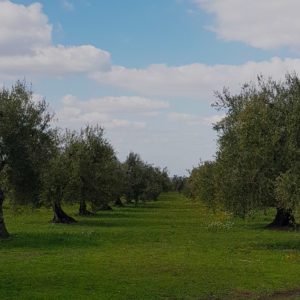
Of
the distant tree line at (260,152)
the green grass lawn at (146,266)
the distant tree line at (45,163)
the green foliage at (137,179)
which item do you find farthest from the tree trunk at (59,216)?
the green foliage at (137,179)

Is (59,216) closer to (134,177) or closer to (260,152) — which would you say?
(260,152)

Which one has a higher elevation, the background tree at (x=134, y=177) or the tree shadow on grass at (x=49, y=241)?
the background tree at (x=134, y=177)

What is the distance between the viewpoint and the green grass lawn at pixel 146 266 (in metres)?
18.7

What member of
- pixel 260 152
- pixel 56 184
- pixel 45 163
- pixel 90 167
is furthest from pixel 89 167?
pixel 260 152

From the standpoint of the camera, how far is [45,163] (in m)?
37.1

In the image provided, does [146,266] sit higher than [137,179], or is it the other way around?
[137,179]

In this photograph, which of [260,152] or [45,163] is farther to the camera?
[45,163]

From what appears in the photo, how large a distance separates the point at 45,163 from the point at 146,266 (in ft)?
53.5

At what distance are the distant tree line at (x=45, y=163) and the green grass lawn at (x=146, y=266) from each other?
4.65 meters

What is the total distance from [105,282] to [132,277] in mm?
1699

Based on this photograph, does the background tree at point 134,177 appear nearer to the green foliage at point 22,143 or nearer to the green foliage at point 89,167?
the green foliage at point 89,167

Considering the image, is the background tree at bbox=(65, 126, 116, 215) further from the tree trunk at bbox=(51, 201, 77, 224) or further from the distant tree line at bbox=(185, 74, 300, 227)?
the distant tree line at bbox=(185, 74, 300, 227)

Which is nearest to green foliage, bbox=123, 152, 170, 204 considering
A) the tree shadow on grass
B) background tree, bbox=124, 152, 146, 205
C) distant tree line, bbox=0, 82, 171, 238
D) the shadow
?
background tree, bbox=124, 152, 146, 205

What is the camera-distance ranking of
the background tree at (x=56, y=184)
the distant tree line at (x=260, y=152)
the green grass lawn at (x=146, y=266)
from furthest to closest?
the background tree at (x=56, y=184) → the distant tree line at (x=260, y=152) → the green grass lawn at (x=146, y=266)
